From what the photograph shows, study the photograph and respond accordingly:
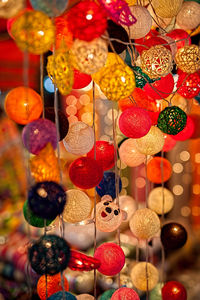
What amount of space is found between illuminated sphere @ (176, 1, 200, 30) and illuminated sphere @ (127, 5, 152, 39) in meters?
0.22

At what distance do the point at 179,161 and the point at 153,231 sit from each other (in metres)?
1.95

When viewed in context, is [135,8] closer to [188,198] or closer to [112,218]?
[112,218]

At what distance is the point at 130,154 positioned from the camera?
102 centimetres

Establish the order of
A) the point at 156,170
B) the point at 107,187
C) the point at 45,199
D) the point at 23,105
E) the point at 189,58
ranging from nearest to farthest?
the point at 45,199, the point at 23,105, the point at 189,58, the point at 107,187, the point at 156,170

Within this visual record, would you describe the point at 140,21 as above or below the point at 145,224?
above

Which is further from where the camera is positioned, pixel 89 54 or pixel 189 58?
pixel 189 58

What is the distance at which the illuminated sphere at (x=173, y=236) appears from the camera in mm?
1030

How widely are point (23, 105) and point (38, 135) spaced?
0.14 m

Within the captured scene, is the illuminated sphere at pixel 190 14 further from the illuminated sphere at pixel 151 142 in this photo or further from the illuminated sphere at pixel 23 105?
the illuminated sphere at pixel 23 105

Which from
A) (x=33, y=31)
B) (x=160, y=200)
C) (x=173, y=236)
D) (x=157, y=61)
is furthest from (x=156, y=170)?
(x=33, y=31)

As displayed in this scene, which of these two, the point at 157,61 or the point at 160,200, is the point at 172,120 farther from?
the point at 160,200

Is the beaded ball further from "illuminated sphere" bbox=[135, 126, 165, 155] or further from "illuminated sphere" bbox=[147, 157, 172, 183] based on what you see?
"illuminated sphere" bbox=[147, 157, 172, 183]

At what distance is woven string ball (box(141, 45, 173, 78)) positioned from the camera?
0.80 metres

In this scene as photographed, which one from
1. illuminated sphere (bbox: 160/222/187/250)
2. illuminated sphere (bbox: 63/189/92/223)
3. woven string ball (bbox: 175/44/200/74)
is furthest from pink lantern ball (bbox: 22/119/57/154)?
illuminated sphere (bbox: 160/222/187/250)
